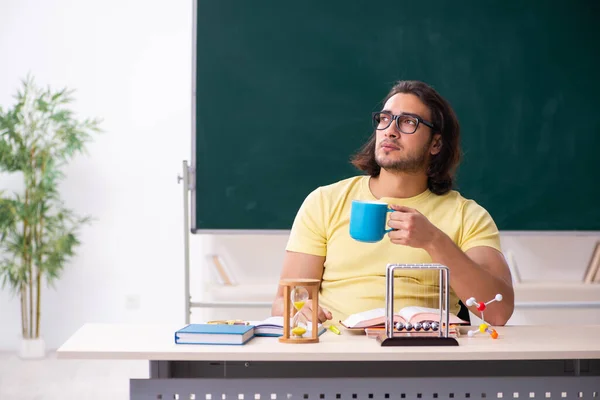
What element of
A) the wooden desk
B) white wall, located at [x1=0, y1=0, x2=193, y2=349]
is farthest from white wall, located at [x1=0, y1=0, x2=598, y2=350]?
the wooden desk

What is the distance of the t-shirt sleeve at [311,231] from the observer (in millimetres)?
2369

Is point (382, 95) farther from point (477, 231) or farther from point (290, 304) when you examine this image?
point (290, 304)

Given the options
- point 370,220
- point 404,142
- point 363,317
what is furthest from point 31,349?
point 370,220

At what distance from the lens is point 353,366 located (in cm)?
195

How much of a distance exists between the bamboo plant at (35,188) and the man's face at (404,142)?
279 centimetres

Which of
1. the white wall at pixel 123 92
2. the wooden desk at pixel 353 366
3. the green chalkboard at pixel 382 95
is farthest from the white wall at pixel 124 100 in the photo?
the wooden desk at pixel 353 366

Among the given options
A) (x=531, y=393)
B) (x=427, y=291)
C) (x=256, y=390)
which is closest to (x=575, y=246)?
(x=427, y=291)

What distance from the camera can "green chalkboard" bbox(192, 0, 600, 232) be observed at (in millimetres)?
3797

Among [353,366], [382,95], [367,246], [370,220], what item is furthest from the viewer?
[382,95]

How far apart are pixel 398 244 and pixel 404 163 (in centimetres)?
31

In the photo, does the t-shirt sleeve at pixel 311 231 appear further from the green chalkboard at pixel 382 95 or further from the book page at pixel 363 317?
the green chalkboard at pixel 382 95

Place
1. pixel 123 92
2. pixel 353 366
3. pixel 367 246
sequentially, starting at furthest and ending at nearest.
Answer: pixel 123 92, pixel 367 246, pixel 353 366

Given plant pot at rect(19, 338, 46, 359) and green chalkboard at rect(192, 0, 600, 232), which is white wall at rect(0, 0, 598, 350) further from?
green chalkboard at rect(192, 0, 600, 232)

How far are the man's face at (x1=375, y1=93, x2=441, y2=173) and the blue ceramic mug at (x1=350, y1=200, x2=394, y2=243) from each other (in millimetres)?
516
